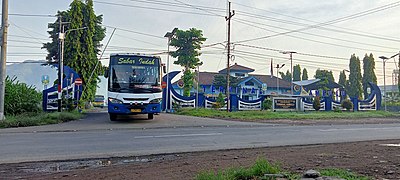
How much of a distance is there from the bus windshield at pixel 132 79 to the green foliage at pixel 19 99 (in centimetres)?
746

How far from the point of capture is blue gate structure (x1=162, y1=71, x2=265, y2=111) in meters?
32.0

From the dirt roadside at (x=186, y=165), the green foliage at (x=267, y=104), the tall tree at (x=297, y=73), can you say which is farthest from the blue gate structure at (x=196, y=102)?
the tall tree at (x=297, y=73)

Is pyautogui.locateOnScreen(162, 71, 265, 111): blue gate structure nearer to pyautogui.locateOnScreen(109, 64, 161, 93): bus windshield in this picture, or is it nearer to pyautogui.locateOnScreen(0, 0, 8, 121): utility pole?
pyautogui.locateOnScreen(109, 64, 161, 93): bus windshield

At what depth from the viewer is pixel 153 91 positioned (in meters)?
18.3

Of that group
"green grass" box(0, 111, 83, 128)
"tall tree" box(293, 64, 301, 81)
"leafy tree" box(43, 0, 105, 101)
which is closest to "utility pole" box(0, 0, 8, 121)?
"green grass" box(0, 111, 83, 128)

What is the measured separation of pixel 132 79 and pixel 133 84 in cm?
27

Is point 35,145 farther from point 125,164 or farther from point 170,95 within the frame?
point 170,95

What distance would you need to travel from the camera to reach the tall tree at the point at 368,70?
215ft

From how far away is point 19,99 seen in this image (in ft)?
71.8

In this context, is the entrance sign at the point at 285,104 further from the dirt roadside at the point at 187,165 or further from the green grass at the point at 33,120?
the dirt roadside at the point at 187,165

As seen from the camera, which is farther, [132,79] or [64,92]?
[64,92]

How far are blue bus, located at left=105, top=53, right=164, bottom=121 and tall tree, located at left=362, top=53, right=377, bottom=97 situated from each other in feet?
188

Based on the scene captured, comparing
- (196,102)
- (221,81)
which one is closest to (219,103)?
(196,102)

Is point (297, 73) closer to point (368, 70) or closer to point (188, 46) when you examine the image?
point (368, 70)
